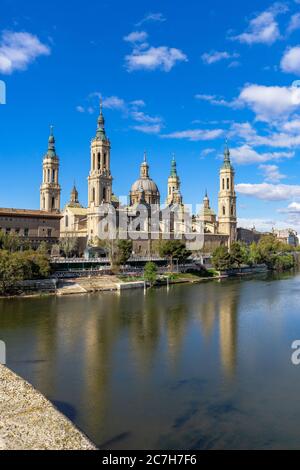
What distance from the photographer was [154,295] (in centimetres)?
3947

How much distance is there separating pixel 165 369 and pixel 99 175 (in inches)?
2041

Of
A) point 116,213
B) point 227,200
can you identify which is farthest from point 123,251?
point 227,200

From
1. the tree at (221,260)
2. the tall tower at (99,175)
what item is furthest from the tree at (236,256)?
the tall tower at (99,175)

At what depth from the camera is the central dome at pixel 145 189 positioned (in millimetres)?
81506

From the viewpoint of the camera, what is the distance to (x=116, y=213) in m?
67.9

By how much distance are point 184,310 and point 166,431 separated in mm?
19374

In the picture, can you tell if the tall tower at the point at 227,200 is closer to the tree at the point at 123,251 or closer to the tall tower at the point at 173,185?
the tall tower at the point at 173,185

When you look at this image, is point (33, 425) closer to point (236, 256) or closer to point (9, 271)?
point (9, 271)

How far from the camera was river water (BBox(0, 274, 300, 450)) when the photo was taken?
12.1 m

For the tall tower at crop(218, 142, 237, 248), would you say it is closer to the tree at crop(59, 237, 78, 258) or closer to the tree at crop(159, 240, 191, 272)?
the tree at crop(159, 240, 191, 272)

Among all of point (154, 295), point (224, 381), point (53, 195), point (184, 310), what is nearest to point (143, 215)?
point (53, 195)

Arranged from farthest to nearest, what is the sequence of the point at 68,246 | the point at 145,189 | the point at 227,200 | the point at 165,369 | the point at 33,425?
the point at 227,200 → the point at 145,189 → the point at 68,246 → the point at 165,369 → the point at 33,425
